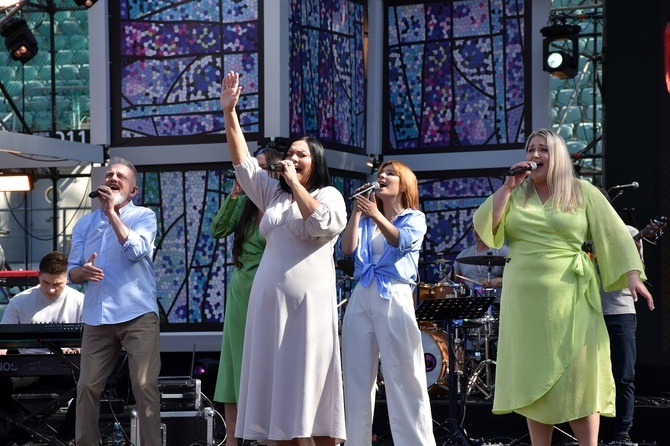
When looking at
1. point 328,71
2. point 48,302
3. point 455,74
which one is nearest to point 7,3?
point 48,302

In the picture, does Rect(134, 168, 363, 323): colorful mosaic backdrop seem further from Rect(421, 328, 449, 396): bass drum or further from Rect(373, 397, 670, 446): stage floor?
Rect(373, 397, 670, 446): stage floor

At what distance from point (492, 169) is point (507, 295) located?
5.73m

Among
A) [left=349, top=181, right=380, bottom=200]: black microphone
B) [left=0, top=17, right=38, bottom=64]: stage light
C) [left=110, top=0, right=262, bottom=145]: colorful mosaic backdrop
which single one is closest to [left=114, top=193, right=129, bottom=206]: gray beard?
[left=349, top=181, right=380, bottom=200]: black microphone

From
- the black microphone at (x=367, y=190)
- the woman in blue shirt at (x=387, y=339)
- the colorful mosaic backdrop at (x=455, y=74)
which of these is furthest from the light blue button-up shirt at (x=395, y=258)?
the colorful mosaic backdrop at (x=455, y=74)

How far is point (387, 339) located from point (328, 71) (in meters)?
5.20

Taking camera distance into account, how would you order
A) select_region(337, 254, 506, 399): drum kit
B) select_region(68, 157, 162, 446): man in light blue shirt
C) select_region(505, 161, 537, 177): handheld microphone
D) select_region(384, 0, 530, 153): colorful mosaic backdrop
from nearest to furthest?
1. select_region(505, 161, 537, 177): handheld microphone
2. select_region(68, 157, 162, 446): man in light blue shirt
3. select_region(337, 254, 506, 399): drum kit
4. select_region(384, 0, 530, 153): colorful mosaic backdrop

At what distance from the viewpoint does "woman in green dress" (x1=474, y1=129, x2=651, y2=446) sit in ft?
16.0

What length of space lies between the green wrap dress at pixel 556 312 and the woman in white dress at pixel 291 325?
907mm

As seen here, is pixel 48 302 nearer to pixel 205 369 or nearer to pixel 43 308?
pixel 43 308

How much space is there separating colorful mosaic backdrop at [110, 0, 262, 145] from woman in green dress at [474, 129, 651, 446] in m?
5.06

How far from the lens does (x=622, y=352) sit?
7.34m

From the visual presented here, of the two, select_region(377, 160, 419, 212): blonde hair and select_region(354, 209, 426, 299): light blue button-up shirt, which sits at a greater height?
select_region(377, 160, 419, 212): blonde hair

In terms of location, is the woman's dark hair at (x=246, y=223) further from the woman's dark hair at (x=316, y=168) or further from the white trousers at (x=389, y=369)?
the woman's dark hair at (x=316, y=168)

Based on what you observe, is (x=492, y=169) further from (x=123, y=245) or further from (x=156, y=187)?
(x=123, y=245)
